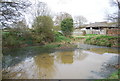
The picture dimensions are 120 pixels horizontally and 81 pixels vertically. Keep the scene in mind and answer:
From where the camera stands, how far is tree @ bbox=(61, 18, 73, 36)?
19.5 meters

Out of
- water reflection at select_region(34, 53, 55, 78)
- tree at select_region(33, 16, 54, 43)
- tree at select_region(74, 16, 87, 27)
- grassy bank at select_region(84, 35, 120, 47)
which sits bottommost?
water reflection at select_region(34, 53, 55, 78)

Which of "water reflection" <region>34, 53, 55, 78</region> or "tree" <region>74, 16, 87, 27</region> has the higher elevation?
"tree" <region>74, 16, 87, 27</region>

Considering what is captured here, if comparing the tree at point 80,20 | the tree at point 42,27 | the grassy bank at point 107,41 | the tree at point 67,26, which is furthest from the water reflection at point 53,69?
the tree at point 80,20

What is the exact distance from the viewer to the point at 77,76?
4246 millimetres

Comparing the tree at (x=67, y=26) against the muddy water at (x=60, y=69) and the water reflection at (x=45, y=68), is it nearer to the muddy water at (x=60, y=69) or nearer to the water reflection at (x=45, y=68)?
the muddy water at (x=60, y=69)

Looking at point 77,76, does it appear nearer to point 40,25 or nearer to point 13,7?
point 13,7

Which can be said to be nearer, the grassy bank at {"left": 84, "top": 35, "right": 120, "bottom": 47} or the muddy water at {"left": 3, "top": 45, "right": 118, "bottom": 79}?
the muddy water at {"left": 3, "top": 45, "right": 118, "bottom": 79}

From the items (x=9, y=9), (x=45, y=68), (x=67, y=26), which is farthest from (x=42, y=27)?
(x=9, y=9)

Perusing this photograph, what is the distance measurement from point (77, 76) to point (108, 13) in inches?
353

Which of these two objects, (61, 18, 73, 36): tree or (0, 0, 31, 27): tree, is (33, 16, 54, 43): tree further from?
(0, 0, 31, 27): tree

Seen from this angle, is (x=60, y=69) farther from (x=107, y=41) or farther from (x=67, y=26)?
(x=67, y=26)

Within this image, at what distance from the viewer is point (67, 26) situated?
64.5 ft

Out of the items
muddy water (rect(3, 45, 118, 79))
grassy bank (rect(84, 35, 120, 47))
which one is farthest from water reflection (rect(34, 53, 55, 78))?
grassy bank (rect(84, 35, 120, 47))

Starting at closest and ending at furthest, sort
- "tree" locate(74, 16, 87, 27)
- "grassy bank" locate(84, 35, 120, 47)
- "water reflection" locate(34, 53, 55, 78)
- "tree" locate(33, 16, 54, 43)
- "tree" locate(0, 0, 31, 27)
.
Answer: "tree" locate(0, 0, 31, 27)
"water reflection" locate(34, 53, 55, 78)
"grassy bank" locate(84, 35, 120, 47)
"tree" locate(33, 16, 54, 43)
"tree" locate(74, 16, 87, 27)
